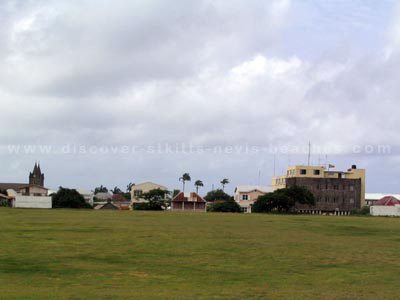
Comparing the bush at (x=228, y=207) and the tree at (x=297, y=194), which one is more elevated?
the tree at (x=297, y=194)

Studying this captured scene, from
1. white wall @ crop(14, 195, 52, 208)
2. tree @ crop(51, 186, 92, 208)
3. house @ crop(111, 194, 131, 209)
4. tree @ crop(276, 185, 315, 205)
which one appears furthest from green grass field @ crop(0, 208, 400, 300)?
house @ crop(111, 194, 131, 209)

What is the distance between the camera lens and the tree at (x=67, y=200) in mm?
96812

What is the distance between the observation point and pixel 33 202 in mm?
92375

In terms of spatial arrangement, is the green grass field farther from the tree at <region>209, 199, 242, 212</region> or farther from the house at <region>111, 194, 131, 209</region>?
the house at <region>111, 194, 131, 209</region>

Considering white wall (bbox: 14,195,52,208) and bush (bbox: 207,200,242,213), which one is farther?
bush (bbox: 207,200,242,213)

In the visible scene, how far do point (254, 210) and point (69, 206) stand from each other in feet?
98.5

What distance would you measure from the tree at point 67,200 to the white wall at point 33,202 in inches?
132

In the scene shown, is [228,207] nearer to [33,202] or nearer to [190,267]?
[33,202]

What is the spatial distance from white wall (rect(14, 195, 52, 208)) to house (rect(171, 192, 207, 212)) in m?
28.8

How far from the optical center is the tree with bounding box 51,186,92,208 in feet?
318

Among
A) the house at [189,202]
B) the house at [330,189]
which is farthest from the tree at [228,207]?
the house at [330,189]

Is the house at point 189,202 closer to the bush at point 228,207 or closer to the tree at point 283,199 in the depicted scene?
the bush at point 228,207

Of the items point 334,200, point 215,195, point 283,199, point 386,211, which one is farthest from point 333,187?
point 215,195

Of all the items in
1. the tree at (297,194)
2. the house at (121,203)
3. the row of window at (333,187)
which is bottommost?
the house at (121,203)
